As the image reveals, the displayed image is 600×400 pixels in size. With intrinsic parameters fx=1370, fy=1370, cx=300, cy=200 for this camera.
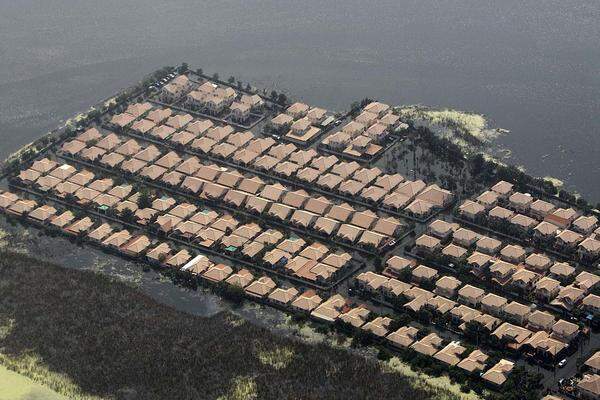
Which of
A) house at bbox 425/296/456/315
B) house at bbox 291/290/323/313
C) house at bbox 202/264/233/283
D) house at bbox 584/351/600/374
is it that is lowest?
house at bbox 202/264/233/283

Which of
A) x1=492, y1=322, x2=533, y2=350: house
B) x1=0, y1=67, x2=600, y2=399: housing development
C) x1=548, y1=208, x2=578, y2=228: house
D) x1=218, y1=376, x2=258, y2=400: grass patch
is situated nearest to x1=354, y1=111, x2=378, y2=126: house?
x1=0, y1=67, x2=600, y2=399: housing development

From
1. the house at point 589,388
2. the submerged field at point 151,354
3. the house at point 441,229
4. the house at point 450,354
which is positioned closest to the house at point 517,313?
→ the house at point 450,354

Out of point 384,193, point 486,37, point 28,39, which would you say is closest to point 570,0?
point 486,37

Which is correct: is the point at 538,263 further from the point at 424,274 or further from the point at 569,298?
the point at 424,274

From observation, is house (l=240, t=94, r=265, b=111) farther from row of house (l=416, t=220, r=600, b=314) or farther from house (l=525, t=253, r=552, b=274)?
house (l=525, t=253, r=552, b=274)

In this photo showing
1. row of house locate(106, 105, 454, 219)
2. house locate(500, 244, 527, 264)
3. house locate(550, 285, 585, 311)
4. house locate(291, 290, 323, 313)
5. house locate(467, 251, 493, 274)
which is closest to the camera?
house locate(550, 285, 585, 311)

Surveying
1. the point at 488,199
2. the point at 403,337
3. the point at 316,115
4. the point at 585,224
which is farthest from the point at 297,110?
the point at 403,337
